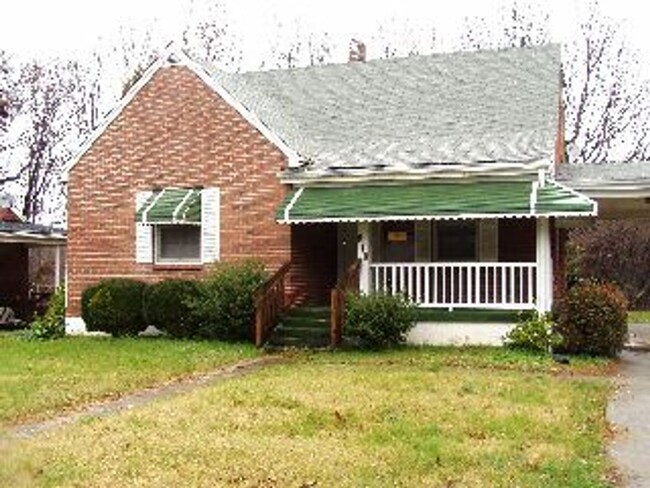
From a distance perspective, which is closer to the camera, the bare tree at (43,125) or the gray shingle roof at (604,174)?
the gray shingle roof at (604,174)

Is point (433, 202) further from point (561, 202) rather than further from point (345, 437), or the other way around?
point (345, 437)

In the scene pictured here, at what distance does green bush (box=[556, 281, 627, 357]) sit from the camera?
17.2m

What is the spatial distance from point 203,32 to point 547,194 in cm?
3218

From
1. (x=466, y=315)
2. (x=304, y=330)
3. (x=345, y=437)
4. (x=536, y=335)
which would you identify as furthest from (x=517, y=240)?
(x=345, y=437)

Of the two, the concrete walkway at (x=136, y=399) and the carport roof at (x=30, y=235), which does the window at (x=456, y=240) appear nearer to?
the concrete walkway at (x=136, y=399)

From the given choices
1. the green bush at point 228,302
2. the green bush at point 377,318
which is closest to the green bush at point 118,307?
the green bush at point 228,302

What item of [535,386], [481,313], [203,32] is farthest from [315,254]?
[203,32]

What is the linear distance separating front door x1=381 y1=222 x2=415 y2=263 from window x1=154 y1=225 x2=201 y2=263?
168 inches

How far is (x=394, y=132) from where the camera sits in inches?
851

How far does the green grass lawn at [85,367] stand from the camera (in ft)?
40.8

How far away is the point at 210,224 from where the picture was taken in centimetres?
2102

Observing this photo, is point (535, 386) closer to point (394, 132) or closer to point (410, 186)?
point (410, 186)

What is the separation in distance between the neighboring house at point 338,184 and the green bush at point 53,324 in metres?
0.32

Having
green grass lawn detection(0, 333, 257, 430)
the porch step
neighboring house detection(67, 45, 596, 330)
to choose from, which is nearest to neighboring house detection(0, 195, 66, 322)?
neighboring house detection(67, 45, 596, 330)
